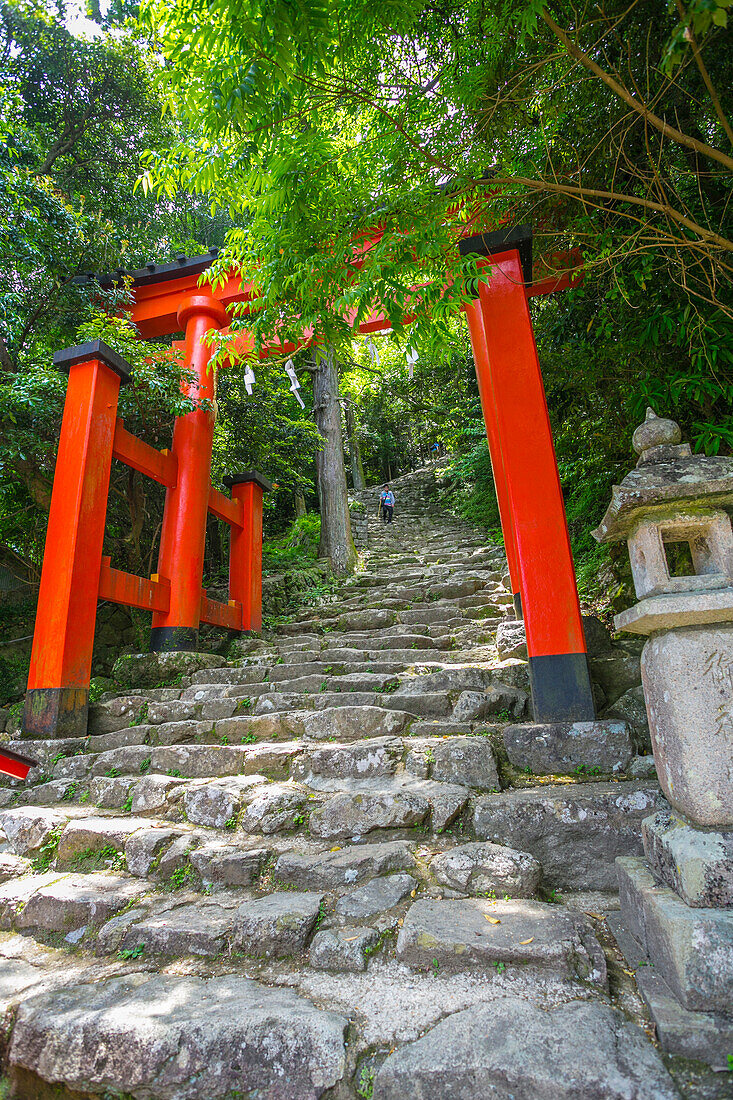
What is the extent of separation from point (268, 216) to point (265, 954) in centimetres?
416

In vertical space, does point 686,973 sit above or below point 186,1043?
above

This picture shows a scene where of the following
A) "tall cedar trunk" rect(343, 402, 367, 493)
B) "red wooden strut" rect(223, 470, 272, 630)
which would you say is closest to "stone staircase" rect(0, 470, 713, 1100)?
"red wooden strut" rect(223, 470, 272, 630)

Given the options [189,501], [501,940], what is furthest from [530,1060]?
[189,501]

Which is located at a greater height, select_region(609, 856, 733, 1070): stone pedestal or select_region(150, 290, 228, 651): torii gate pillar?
select_region(150, 290, 228, 651): torii gate pillar

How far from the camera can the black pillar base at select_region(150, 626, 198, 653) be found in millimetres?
5934

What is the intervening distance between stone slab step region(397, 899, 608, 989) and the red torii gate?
1534 mm

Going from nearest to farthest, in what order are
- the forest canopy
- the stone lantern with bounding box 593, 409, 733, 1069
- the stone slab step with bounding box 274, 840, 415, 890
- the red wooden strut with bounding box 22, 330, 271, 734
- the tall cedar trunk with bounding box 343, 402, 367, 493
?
the stone lantern with bounding box 593, 409, 733, 1069 → the stone slab step with bounding box 274, 840, 415, 890 → the forest canopy → the red wooden strut with bounding box 22, 330, 271, 734 → the tall cedar trunk with bounding box 343, 402, 367, 493

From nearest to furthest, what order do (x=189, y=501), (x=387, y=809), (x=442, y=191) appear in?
1. (x=387, y=809)
2. (x=442, y=191)
3. (x=189, y=501)

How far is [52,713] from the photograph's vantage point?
4449 millimetres

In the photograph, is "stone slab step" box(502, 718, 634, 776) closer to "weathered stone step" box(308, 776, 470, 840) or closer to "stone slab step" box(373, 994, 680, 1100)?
"weathered stone step" box(308, 776, 470, 840)

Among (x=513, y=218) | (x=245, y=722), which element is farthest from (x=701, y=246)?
(x=245, y=722)

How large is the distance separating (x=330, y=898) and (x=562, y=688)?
201cm

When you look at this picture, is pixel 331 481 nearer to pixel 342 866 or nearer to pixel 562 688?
pixel 562 688

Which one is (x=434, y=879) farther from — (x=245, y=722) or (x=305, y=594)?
(x=305, y=594)
